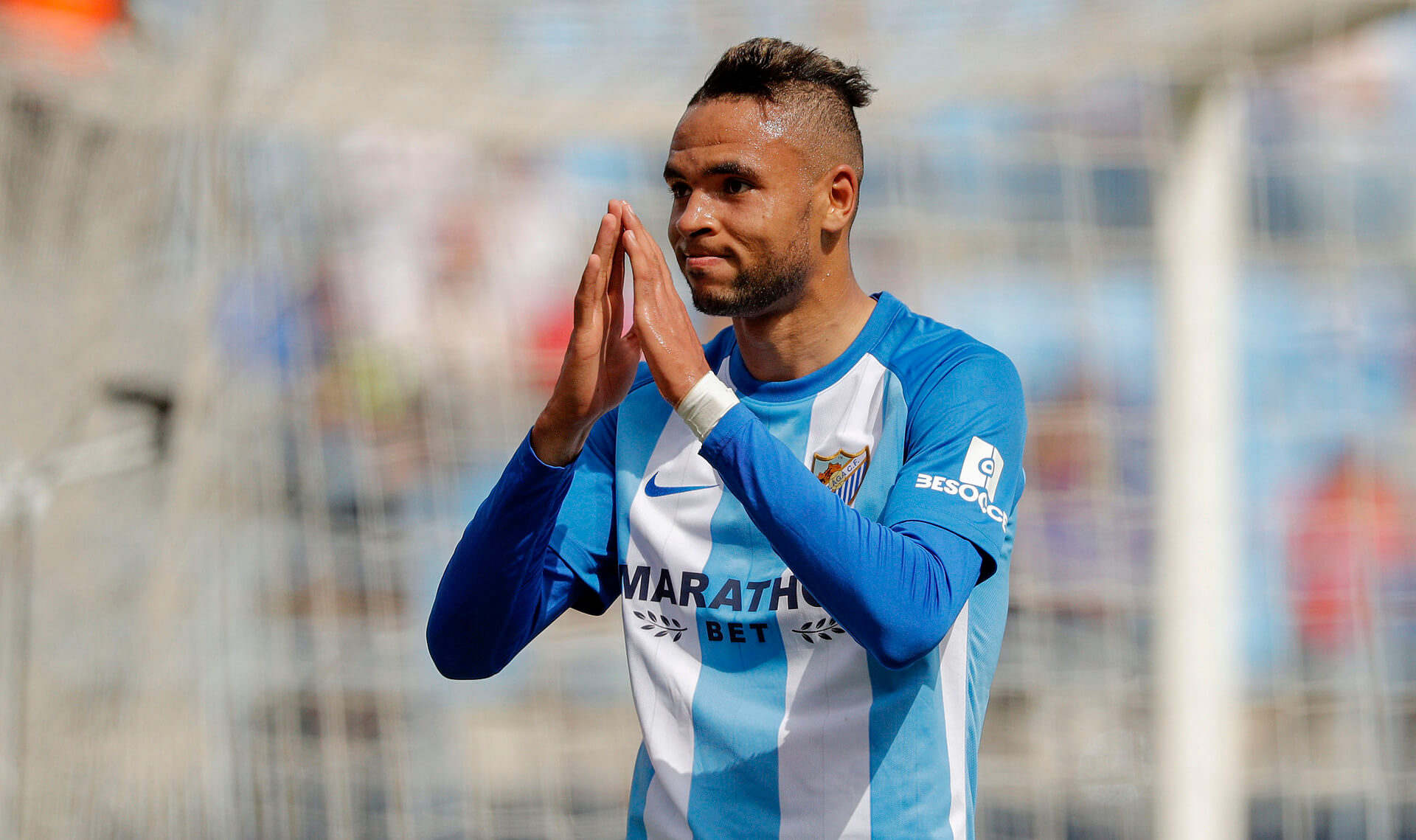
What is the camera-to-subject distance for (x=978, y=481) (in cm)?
127

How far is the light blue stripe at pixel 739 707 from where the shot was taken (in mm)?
1345

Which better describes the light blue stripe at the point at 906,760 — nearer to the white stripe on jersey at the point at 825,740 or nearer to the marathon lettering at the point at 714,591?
the white stripe on jersey at the point at 825,740

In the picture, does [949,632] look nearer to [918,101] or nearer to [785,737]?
[785,737]

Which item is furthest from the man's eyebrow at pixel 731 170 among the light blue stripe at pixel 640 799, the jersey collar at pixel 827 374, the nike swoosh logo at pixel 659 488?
the light blue stripe at pixel 640 799

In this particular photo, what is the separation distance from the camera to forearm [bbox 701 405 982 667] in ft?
3.70

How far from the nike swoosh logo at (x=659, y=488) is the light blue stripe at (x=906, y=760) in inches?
11.3

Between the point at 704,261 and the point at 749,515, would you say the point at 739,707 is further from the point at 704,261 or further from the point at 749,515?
the point at 704,261

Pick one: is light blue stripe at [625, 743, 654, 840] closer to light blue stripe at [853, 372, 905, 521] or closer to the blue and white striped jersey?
the blue and white striped jersey

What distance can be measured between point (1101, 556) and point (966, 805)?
256cm

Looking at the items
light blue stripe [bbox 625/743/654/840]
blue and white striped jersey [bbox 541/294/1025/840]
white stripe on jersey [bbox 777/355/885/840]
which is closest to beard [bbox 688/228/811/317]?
blue and white striped jersey [bbox 541/294/1025/840]

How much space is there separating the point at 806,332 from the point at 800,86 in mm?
285

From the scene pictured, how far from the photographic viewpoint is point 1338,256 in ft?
11.7

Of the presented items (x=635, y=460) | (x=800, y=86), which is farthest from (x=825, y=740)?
(x=800, y=86)

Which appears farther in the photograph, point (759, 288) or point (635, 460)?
point (635, 460)
